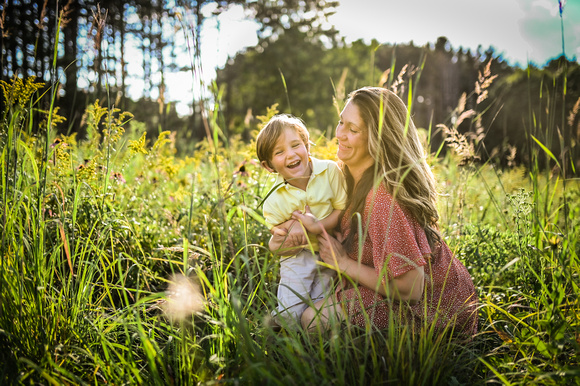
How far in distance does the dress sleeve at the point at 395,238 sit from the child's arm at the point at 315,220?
0.26 metres

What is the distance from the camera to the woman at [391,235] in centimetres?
172

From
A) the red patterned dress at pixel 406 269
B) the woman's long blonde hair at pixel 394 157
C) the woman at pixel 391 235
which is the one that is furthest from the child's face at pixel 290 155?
the red patterned dress at pixel 406 269

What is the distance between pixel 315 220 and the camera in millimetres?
1919

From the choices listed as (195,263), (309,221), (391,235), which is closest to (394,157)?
(391,235)

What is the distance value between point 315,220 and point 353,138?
1.48ft

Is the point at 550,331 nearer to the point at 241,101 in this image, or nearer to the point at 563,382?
the point at 563,382

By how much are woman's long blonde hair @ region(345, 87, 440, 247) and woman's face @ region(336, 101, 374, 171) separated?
31 millimetres

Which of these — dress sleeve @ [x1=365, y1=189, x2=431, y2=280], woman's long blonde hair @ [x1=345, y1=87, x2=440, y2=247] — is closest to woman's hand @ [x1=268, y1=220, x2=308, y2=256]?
woman's long blonde hair @ [x1=345, y1=87, x2=440, y2=247]

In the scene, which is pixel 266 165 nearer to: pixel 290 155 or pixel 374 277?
pixel 290 155

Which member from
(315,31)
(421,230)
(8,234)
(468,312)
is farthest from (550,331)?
(315,31)

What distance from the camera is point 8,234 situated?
62.4 inches

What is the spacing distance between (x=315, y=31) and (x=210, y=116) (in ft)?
65.2

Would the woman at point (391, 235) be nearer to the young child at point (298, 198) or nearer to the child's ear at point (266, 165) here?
the young child at point (298, 198)

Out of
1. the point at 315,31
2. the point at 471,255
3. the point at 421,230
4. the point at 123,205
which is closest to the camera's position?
the point at 421,230
